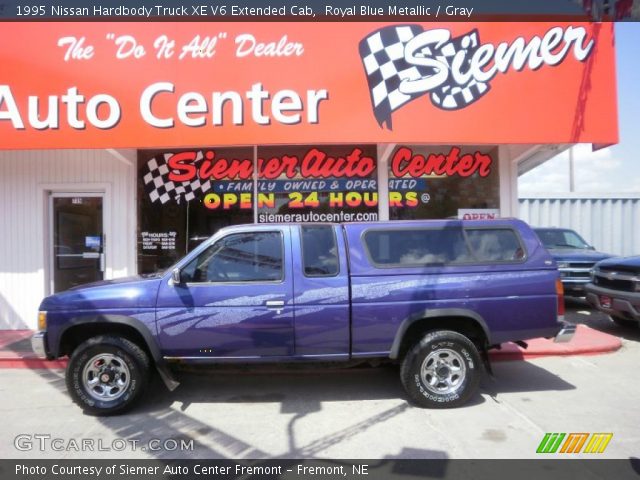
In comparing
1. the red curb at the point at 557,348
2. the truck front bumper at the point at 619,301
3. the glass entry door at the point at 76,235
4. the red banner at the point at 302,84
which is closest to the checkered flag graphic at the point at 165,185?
the glass entry door at the point at 76,235

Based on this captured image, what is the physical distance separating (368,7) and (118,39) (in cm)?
398

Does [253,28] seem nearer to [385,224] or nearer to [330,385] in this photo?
[385,224]

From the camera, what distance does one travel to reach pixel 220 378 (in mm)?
5988

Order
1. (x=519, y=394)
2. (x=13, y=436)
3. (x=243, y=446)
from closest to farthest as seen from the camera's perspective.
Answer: (x=243, y=446)
(x=13, y=436)
(x=519, y=394)

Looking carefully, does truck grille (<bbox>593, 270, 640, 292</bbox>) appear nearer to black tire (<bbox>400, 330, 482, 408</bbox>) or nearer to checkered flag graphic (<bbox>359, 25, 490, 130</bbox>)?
checkered flag graphic (<bbox>359, 25, 490, 130</bbox>)

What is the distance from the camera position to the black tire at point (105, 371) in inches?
185

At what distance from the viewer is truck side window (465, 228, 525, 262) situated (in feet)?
16.3

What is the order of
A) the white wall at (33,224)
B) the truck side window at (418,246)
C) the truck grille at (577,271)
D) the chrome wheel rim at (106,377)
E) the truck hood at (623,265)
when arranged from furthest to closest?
the truck grille at (577,271), the white wall at (33,224), the truck hood at (623,265), the truck side window at (418,246), the chrome wheel rim at (106,377)

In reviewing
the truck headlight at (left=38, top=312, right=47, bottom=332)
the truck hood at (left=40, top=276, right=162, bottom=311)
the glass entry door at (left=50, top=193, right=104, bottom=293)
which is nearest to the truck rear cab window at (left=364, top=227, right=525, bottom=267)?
the truck hood at (left=40, top=276, right=162, bottom=311)

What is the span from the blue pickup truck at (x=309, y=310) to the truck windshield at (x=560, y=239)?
22.7 feet

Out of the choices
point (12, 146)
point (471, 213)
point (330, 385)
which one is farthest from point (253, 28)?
point (330, 385)

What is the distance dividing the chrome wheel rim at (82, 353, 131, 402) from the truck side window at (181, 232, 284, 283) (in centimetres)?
111

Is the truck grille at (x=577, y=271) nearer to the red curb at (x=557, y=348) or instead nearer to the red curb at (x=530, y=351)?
the red curb at (x=530, y=351)

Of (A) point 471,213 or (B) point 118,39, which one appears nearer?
(B) point 118,39
